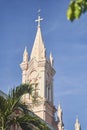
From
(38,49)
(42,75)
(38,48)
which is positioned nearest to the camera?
(42,75)

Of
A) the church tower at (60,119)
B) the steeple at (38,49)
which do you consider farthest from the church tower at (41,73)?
the church tower at (60,119)

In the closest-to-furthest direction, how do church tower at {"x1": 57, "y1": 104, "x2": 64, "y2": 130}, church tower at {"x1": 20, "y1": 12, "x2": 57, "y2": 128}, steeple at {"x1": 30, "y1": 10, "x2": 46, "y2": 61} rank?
church tower at {"x1": 20, "y1": 12, "x2": 57, "y2": 128}
church tower at {"x1": 57, "y1": 104, "x2": 64, "y2": 130}
steeple at {"x1": 30, "y1": 10, "x2": 46, "y2": 61}

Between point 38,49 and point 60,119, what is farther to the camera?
point 38,49

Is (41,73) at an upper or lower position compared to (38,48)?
lower

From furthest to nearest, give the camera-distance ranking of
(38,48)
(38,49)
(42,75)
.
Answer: (38,48) → (38,49) → (42,75)

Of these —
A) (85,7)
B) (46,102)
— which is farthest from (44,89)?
(85,7)

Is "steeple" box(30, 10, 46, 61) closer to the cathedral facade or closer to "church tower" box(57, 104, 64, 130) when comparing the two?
the cathedral facade

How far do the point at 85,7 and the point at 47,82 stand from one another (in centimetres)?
4913

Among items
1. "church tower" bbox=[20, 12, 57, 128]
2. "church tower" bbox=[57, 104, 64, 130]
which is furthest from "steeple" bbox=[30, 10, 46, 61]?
"church tower" bbox=[57, 104, 64, 130]

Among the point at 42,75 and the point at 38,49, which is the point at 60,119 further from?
the point at 38,49

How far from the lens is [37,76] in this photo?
51.3 metres

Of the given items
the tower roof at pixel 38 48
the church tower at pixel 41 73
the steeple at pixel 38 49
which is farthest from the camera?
the tower roof at pixel 38 48

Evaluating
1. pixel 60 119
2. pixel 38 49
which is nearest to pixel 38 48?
pixel 38 49

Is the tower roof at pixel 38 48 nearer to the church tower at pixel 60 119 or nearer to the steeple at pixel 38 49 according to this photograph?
the steeple at pixel 38 49
